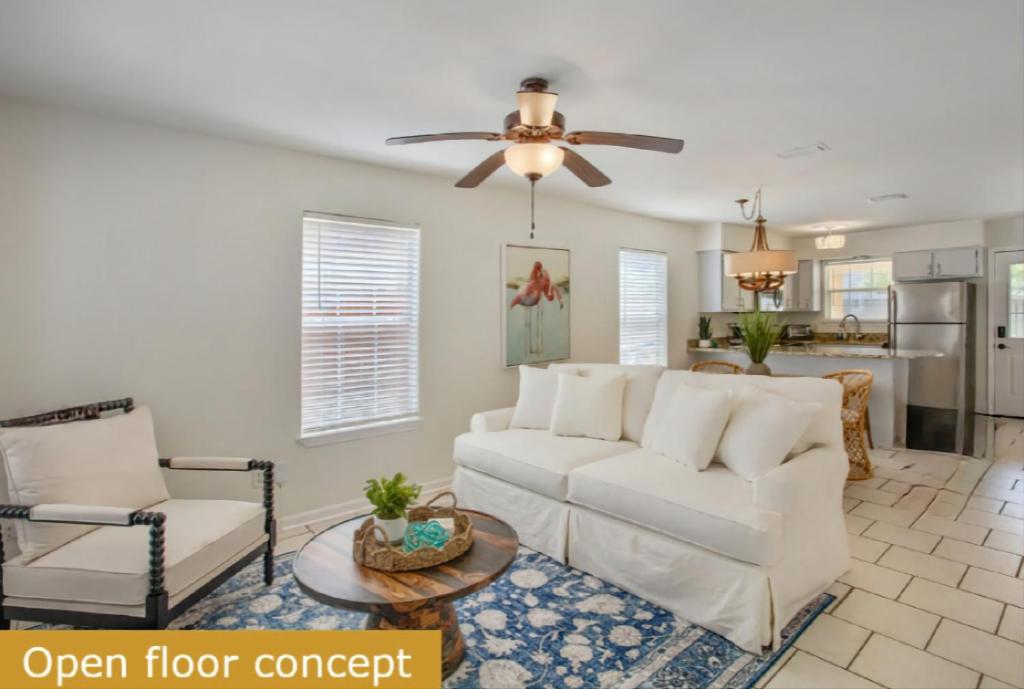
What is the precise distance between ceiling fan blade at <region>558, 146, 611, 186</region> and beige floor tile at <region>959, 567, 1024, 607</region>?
2675mm

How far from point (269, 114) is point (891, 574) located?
13.2 ft

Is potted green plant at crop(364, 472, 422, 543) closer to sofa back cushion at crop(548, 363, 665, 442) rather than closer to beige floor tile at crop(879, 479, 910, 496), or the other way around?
sofa back cushion at crop(548, 363, 665, 442)

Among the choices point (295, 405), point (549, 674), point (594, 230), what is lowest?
point (549, 674)

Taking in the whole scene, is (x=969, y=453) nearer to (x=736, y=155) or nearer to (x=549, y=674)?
(x=736, y=155)

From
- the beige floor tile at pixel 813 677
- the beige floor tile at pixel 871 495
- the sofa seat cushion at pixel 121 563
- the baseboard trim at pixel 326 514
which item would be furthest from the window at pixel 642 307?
the sofa seat cushion at pixel 121 563

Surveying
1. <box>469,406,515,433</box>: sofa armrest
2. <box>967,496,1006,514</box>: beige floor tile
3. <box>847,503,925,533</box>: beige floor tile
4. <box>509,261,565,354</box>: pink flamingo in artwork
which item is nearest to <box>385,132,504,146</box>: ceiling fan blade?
<box>469,406,515,433</box>: sofa armrest

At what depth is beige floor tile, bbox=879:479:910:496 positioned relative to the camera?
4020mm

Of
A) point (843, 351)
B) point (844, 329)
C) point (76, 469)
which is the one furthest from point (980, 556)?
point (844, 329)

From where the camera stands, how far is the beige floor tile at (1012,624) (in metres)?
2.23

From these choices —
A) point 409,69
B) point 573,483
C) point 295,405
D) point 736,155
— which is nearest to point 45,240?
point 295,405

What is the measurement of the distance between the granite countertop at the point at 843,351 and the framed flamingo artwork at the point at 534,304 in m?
2.43

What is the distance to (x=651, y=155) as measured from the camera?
3.61m

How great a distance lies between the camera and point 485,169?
2.61m

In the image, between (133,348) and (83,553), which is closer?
(83,553)
